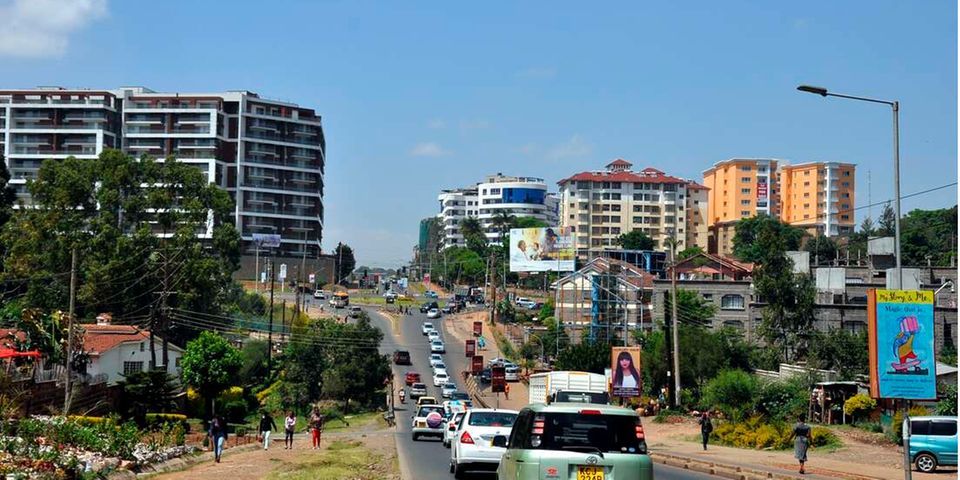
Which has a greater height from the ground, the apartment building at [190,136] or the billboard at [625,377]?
the apartment building at [190,136]

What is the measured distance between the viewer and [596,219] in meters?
193

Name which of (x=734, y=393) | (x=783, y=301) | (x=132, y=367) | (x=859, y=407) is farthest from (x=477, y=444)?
(x=783, y=301)

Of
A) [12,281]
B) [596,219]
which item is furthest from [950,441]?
[596,219]

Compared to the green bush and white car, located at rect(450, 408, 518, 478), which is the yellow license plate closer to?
white car, located at rect(450, 408, 518, 478)

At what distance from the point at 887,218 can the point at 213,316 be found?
11678cm

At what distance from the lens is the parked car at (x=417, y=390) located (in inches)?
3497

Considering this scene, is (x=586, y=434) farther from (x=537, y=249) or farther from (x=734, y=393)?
(x=537, y=249)

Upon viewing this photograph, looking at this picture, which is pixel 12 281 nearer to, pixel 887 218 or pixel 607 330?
pixel 607 330

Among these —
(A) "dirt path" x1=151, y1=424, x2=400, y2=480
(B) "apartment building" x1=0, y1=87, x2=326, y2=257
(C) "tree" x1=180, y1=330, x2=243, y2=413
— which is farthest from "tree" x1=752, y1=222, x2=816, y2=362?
(B) "apartment building" x1=0, y1=87, x2=326, y2=257

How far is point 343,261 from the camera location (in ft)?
620

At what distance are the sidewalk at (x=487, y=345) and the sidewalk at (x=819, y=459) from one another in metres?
33.6

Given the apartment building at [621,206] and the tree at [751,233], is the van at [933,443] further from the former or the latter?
the apartment building at [621,206]

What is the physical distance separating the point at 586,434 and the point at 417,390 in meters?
75.1

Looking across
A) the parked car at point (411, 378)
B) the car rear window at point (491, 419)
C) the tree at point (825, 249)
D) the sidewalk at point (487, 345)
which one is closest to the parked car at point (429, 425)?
the car rear window at point (491, 419)
